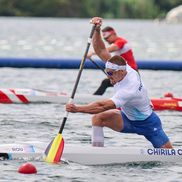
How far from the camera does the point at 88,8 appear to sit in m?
181

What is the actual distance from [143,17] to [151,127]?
579ft

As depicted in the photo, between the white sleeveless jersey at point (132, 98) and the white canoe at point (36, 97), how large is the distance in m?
9.24

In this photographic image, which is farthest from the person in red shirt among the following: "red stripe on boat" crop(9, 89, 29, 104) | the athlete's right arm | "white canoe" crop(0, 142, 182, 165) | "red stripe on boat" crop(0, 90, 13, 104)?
"white canoe" crop(0, 142, 182, 165)

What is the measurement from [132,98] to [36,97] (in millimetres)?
10221

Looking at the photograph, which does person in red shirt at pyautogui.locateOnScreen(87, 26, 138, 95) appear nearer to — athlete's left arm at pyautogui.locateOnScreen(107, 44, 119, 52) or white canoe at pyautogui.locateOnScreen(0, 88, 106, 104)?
athlete's left arm at pyautogui.locateOnScreen(107, 44, 119, 52)

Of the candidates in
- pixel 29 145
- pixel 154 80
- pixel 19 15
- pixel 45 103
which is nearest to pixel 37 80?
pixel 154 80

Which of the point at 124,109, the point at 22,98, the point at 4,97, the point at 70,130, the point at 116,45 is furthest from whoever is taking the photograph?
the point at 22,98

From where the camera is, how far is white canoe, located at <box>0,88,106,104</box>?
27250 mm

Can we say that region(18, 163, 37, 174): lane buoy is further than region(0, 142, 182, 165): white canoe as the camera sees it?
No

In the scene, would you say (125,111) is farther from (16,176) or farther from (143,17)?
(143,17)

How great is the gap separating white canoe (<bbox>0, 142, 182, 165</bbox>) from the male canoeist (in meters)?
0.23

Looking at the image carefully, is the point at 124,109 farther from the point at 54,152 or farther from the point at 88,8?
the point at 88,8

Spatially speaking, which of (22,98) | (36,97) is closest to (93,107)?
(22,98)

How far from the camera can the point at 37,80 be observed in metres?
37.4
